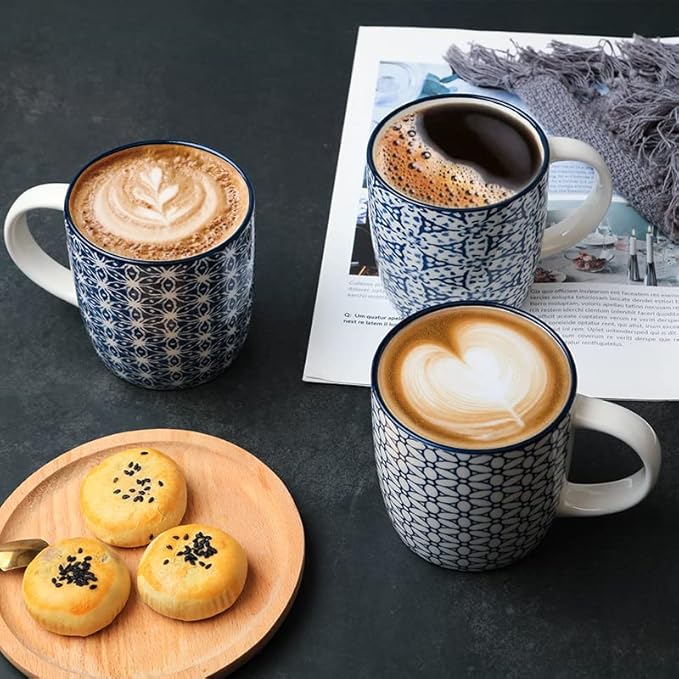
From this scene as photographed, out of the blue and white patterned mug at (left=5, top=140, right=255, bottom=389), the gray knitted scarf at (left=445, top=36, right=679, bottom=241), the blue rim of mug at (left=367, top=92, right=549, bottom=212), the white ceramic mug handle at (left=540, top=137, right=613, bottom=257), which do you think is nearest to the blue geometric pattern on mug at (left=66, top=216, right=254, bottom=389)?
the blue and white patterned mug at (left=5, top=140, right=255, bottom=389)

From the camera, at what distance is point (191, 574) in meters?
0.70

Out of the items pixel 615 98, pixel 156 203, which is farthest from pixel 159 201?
pixel 615 98

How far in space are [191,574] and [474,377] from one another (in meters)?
0.22

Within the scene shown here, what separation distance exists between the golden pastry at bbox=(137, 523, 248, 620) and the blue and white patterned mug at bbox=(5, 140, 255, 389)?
0.17m

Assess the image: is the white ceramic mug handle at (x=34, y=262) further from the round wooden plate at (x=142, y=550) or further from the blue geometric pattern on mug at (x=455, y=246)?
the blue geometric pattern on mug at (x=455, y=246)

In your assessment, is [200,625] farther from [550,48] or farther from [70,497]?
[550,48]

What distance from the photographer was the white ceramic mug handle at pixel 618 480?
68 cm

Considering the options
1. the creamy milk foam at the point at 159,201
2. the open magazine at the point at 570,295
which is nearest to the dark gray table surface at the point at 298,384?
the open magazine at the point at 570,295

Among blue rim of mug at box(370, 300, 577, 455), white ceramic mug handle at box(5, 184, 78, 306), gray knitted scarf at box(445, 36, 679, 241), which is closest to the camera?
blue rim of mug at box(370, 300, 577, 455)

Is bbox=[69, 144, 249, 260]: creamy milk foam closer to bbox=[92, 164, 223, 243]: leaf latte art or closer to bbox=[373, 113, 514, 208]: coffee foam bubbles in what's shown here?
bbox=[92, 164, 223, 243]: leaf latte art

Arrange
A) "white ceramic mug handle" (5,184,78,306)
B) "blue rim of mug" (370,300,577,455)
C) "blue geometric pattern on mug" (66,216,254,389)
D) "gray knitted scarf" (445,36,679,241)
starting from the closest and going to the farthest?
"blue rim of mug" (370,300,577,455) → "blue geometric pattern on mug" (66,216,254,389) → "white ceramic mug handle" (5,184,78,306) → "gray knitted scarf" (445,36,679,241)

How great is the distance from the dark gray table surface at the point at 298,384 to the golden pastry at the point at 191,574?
0.05 m

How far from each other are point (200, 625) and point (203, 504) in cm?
10

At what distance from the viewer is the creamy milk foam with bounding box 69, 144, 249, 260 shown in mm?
818
